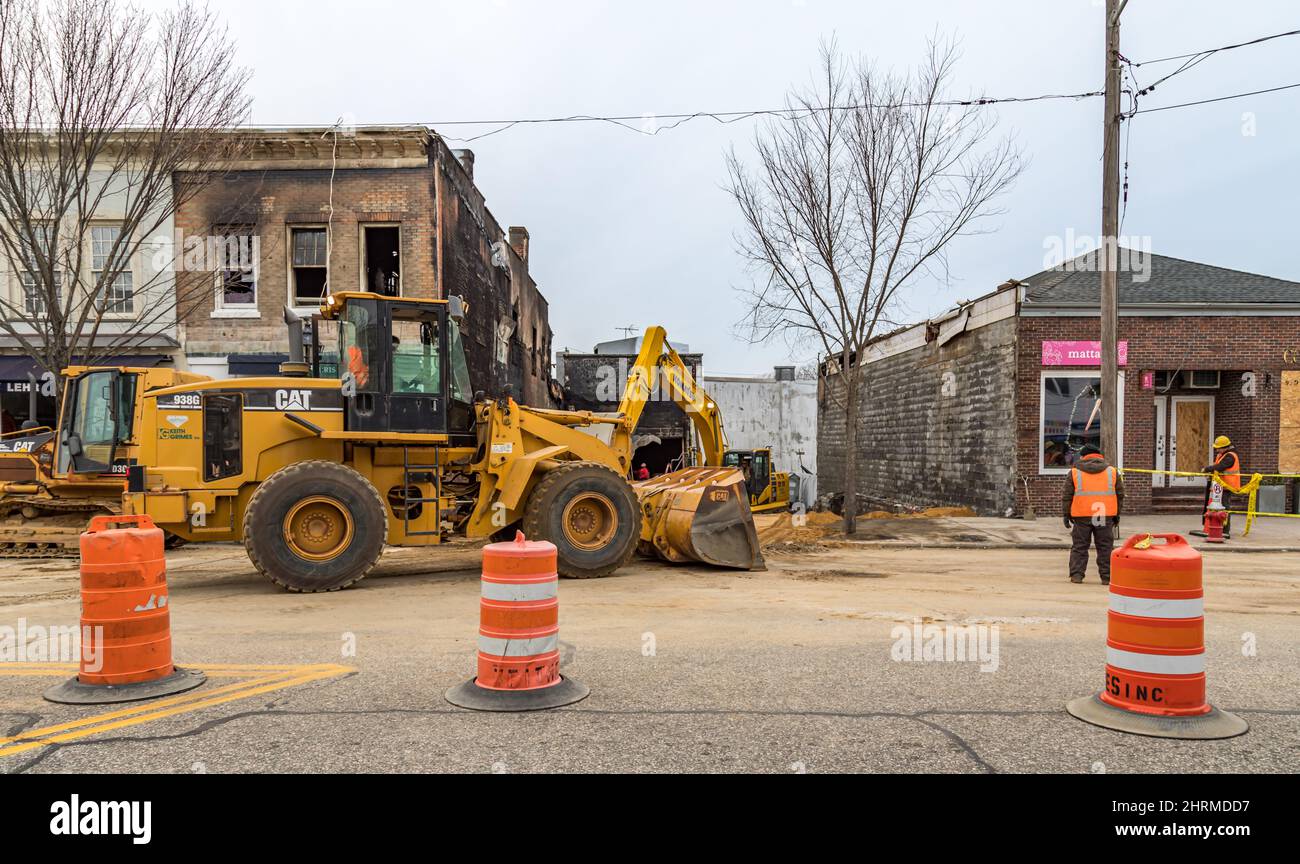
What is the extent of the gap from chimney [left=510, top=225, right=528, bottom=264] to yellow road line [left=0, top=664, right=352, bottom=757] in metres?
27.1

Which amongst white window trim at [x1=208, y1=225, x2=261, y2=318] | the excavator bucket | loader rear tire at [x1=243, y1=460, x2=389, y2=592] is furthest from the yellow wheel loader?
loader rear tire at [x1=243, y1=460, x2=389, y2=592]

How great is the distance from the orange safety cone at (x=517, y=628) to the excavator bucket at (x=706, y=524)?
6.40 m

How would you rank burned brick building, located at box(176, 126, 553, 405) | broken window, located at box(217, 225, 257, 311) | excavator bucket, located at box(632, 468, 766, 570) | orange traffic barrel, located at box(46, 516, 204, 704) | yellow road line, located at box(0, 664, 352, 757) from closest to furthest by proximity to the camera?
yellow road line, located at box(0, 664, 352, 757) < orange traffic barrel, located at box(46, 516, 204, 704) < excavator bucket, located at box(632, 468, 766, 570) < burned brick building, located at box(176, 126, 553, 405) < broken window, located at box(217, 225, 257, 311)

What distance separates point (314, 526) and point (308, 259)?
38.8ft

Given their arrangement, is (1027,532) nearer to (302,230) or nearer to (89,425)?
(89,425)

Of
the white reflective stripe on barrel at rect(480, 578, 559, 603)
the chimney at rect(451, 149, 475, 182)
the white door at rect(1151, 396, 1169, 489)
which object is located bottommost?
the white reflective stripe on barrel at rect(480, 578, 559, 603)

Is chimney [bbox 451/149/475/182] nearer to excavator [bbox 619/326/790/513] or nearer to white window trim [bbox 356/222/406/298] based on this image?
white window trim [bbox 356/222/406/298]

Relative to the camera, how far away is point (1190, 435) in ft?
70.5

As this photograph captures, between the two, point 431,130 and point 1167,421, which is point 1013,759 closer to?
point 431,130

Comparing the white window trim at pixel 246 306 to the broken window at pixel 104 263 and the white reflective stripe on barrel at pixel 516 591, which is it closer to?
the broken window at pixel 104 263

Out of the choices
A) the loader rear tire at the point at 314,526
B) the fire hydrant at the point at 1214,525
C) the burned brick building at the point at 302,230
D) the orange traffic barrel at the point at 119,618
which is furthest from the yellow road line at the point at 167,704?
the fire hydrant at the point at 1214,525

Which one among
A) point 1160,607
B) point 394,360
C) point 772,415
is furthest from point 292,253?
point 772,415

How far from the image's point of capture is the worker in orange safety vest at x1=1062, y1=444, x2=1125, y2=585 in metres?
11.3
